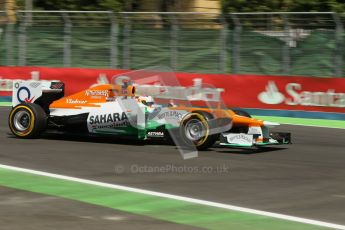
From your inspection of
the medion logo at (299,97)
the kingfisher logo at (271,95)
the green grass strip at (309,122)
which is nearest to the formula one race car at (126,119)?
the green grass strip at (309,122)

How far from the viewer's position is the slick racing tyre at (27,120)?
1183 cm

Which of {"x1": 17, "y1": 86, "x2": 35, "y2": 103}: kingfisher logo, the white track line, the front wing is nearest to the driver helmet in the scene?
the front wing

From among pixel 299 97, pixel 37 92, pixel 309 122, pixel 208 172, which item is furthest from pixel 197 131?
pixel 299 97

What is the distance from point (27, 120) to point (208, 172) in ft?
14.5

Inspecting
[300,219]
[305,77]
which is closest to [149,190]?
[300,219]

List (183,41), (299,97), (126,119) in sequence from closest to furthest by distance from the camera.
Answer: (126,119) < (299,97) < (183,41)

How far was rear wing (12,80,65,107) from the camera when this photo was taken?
479 inches

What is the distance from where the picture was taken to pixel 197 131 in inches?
420

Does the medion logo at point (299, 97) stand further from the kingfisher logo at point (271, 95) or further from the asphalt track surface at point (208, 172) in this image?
the asphalt track surface at point (208, 172)

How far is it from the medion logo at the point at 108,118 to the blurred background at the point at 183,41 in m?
7.75

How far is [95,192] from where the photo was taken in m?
7.52

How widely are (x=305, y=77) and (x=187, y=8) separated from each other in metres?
20.3

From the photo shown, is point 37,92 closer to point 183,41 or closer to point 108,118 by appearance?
point 108,118

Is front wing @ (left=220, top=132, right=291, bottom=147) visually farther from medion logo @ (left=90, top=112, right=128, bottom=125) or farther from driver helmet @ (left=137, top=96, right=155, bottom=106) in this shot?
medion logo @ (left=90, top=112, right=128, bottom=125)
